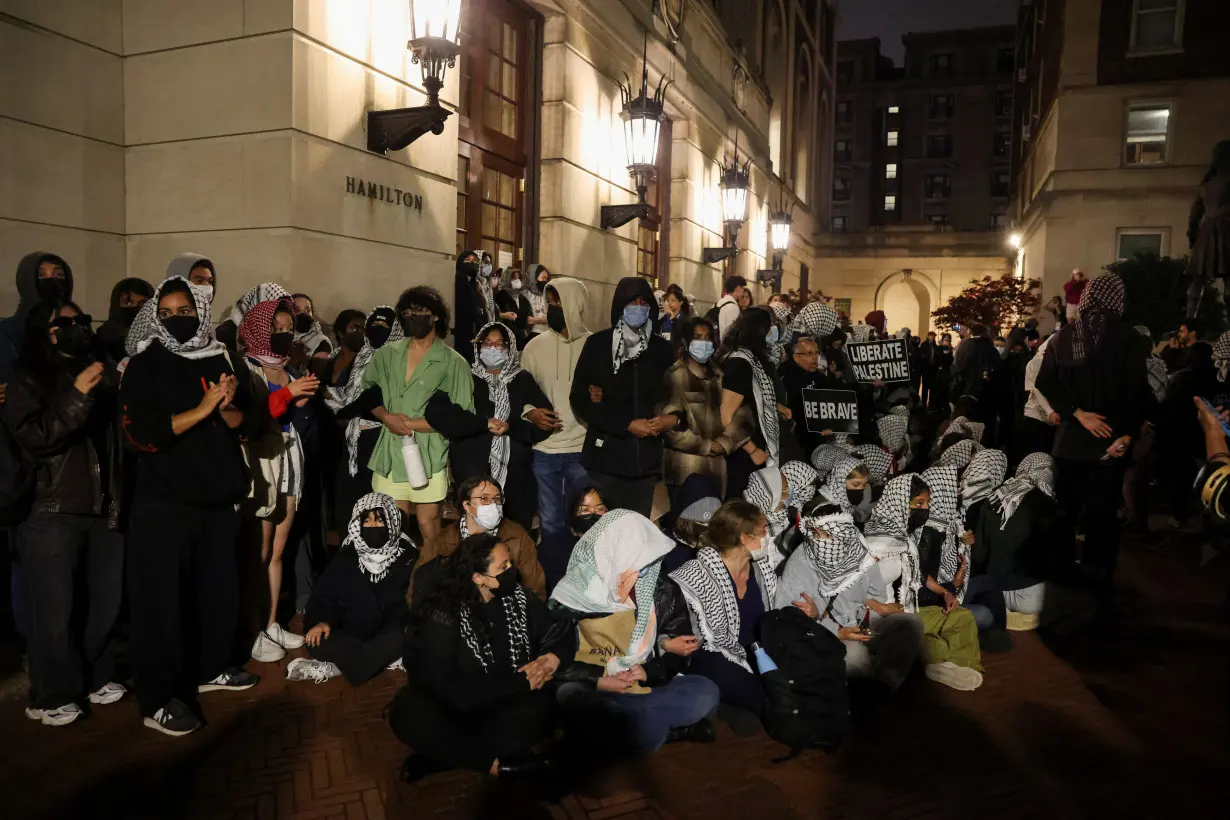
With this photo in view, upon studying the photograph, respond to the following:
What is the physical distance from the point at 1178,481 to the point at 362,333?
855 centimetres

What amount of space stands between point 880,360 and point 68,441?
675cm

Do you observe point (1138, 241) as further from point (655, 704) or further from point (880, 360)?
point (655, 704)

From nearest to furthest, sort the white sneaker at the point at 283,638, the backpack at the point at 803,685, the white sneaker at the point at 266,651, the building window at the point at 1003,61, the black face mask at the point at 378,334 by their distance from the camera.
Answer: the backpack at the point at 803,685 → the white sneaker at the point at 266,651 → the white sneaker at the point at 283,638 → the black face mask at the point at 378,334 → the building window at the point at 1003,61

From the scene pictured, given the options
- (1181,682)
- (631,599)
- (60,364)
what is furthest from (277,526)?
(1181,682)

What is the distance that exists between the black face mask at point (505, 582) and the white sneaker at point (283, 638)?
6.23 feet

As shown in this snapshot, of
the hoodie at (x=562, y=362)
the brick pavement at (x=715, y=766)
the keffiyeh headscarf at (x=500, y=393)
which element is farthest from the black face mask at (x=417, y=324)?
the brick pavement at (x=715, y=766)

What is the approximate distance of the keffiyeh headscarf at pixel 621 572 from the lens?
460 centimetres

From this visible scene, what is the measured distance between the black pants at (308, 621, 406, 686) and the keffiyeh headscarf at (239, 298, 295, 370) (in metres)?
1.75

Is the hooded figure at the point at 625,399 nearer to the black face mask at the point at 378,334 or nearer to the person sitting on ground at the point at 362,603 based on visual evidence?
the person sitting on ground at the point at 362,603

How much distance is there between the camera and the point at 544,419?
19.8 feet

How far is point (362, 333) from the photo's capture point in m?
7.38

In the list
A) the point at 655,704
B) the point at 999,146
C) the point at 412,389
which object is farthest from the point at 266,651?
the point at 999,146

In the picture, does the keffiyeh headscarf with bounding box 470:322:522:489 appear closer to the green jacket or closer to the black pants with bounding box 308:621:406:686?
the green jacket

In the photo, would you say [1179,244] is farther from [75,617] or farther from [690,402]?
[75,617]
